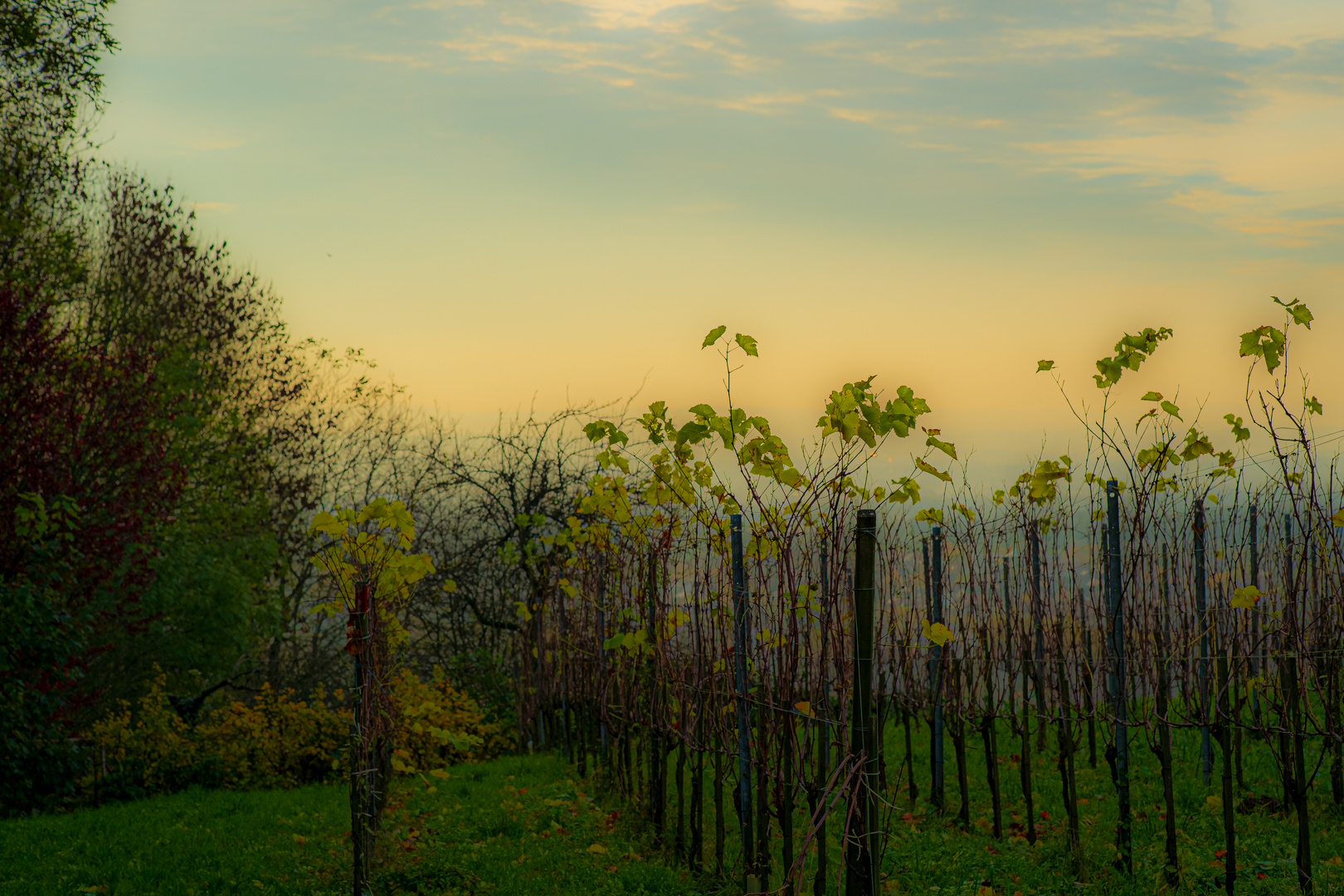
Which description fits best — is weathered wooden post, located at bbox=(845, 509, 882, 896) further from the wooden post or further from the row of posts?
the wooden post

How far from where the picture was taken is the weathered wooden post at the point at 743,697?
20.1 ft

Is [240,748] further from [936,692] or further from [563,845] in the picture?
[936,692]

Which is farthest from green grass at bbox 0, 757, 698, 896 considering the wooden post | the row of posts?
the wooden post

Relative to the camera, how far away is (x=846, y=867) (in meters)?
4.23

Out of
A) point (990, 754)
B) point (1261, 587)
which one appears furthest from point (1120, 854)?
point (1261, 587)

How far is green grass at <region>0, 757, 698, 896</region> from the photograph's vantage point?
7129mm

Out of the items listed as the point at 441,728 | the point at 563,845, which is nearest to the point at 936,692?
the point at 563,845

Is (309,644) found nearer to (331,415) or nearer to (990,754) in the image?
(331,415)

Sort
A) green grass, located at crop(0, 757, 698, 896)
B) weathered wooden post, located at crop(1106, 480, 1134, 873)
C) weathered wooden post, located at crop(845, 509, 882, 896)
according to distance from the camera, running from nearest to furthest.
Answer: weathered wooden post, located at crop(845, 509, 882, 896)
weathered wooden post, located at crop(1106, 480, 1134, 873)
green grass, located at crop(0, 757, 698, 896)

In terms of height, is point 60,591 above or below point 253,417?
below

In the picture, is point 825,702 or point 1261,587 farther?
point 1261,587

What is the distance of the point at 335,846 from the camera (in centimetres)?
833

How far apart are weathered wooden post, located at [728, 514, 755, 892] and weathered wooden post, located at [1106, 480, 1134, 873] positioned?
2.36 metres

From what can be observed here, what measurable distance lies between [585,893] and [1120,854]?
3.45 m
